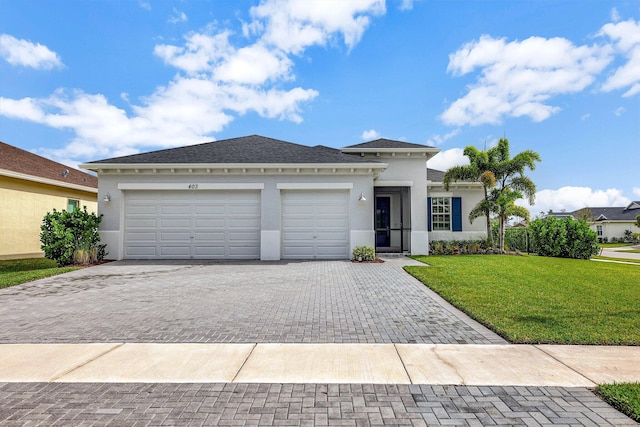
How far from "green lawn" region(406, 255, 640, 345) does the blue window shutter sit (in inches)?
245

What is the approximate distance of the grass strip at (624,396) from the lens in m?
2.77

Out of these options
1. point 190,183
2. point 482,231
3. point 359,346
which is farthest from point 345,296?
point 482,231

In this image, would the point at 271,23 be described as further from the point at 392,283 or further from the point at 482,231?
the point at 482,231

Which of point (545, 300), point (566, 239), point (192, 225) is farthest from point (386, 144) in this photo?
point (545, 300)

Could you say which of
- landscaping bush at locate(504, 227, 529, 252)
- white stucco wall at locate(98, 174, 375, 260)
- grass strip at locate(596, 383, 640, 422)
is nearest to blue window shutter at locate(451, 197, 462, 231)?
landscaping bush at locate(504, 227, 529, 252)

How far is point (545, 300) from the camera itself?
6.79 meters

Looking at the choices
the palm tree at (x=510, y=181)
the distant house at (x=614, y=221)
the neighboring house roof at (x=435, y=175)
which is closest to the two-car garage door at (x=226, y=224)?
the neighboring house roof at (x=435, y=175)

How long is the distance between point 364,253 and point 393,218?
17.5 feet

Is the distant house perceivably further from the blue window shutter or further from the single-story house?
the single-story house

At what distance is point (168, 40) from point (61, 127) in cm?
1019

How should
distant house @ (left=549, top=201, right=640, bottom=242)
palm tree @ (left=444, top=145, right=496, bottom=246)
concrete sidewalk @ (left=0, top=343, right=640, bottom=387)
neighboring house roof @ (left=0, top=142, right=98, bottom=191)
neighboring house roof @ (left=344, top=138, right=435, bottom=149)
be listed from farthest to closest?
distant house @ (left=549, top=201, right=640, bottom=242)
palm tree @ (left=444, top=145, right=496, bottom=246)
neighboring house roof @ (left=344, top=138, right=435, bottom=149)
neighboring house roof @ (left=0, top=142, right=98, bottom=191)
concrete sidewalk @ (left=0, top=343, right=640, bottom=387)

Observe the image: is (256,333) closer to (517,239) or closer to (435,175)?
(435,175)

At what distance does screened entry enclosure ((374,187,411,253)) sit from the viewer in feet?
52.4

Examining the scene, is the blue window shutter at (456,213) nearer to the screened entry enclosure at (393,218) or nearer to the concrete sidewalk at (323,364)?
the screened entry enclosure at (393,218)
